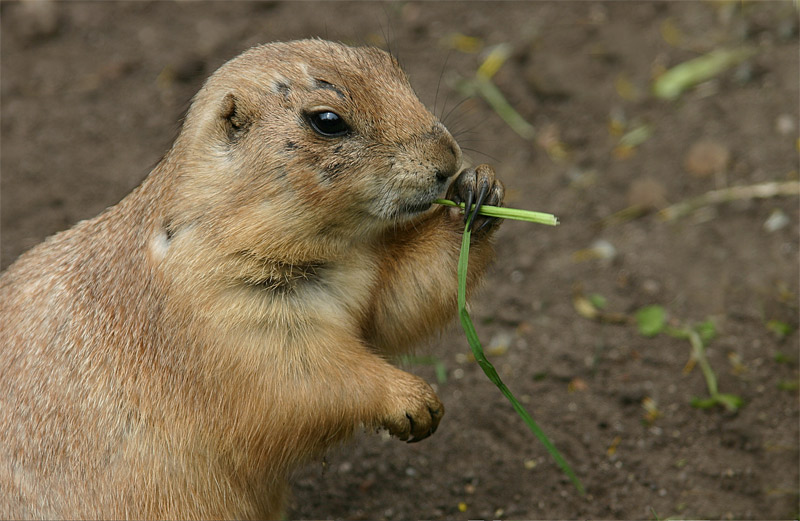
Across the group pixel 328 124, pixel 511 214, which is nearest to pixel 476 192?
pixel 511 214

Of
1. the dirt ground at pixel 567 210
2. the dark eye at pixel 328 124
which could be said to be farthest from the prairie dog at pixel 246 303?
the dirt ground at pixel 567 210

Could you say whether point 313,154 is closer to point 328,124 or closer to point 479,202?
point 328,124

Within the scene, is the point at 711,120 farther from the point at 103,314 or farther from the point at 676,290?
the point at 103,314

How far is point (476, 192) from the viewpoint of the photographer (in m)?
3.36

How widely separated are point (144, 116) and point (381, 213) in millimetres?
4058

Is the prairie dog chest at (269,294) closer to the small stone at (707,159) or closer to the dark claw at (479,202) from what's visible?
the dark claw at (479,202)

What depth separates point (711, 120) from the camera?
Result: 19.4 ft

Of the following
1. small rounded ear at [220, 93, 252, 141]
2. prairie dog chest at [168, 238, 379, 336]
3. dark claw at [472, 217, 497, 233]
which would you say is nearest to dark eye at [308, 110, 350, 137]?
small rounded ear at [220, 93, 252, 141]

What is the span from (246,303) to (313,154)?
592mm

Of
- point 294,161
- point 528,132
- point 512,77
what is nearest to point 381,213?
point 294,161

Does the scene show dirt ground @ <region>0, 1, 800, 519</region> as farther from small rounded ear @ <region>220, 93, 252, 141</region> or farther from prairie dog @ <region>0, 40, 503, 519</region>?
small rounded ear @ <region>220, 93, 252, 141</region>

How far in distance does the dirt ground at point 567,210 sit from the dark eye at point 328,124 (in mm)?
1139

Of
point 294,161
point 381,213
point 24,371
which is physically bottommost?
point 24,371

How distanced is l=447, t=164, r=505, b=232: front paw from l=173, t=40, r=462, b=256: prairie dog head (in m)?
0.22
